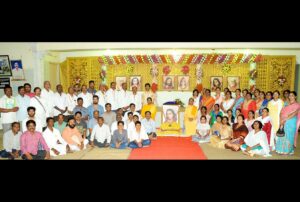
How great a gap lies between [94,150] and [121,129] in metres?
0.79

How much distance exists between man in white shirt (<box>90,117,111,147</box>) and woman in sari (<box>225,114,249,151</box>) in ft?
9.28

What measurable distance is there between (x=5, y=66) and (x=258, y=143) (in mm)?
7768

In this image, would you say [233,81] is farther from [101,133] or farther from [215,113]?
[101,133]

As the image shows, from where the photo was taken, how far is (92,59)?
10391 millimetres

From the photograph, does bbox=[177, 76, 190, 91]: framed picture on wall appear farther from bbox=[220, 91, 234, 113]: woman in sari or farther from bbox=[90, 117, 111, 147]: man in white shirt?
bbox=[90, 117, 111, 147]: man in white shirt

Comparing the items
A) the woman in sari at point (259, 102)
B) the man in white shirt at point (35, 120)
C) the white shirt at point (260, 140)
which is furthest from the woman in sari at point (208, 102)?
the man in white shirt at point (35, 120)

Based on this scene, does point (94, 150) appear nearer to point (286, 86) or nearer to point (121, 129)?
point (121, 129)

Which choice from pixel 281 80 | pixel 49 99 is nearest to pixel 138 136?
pixel 49 99

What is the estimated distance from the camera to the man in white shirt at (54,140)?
20.7 feet

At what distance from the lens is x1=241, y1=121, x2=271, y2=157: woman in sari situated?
6.34 meters

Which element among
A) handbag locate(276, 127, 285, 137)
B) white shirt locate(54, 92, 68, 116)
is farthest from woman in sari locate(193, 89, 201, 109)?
white shirt locate(54, 92, 68, 116)

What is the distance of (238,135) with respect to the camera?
22.7ft
